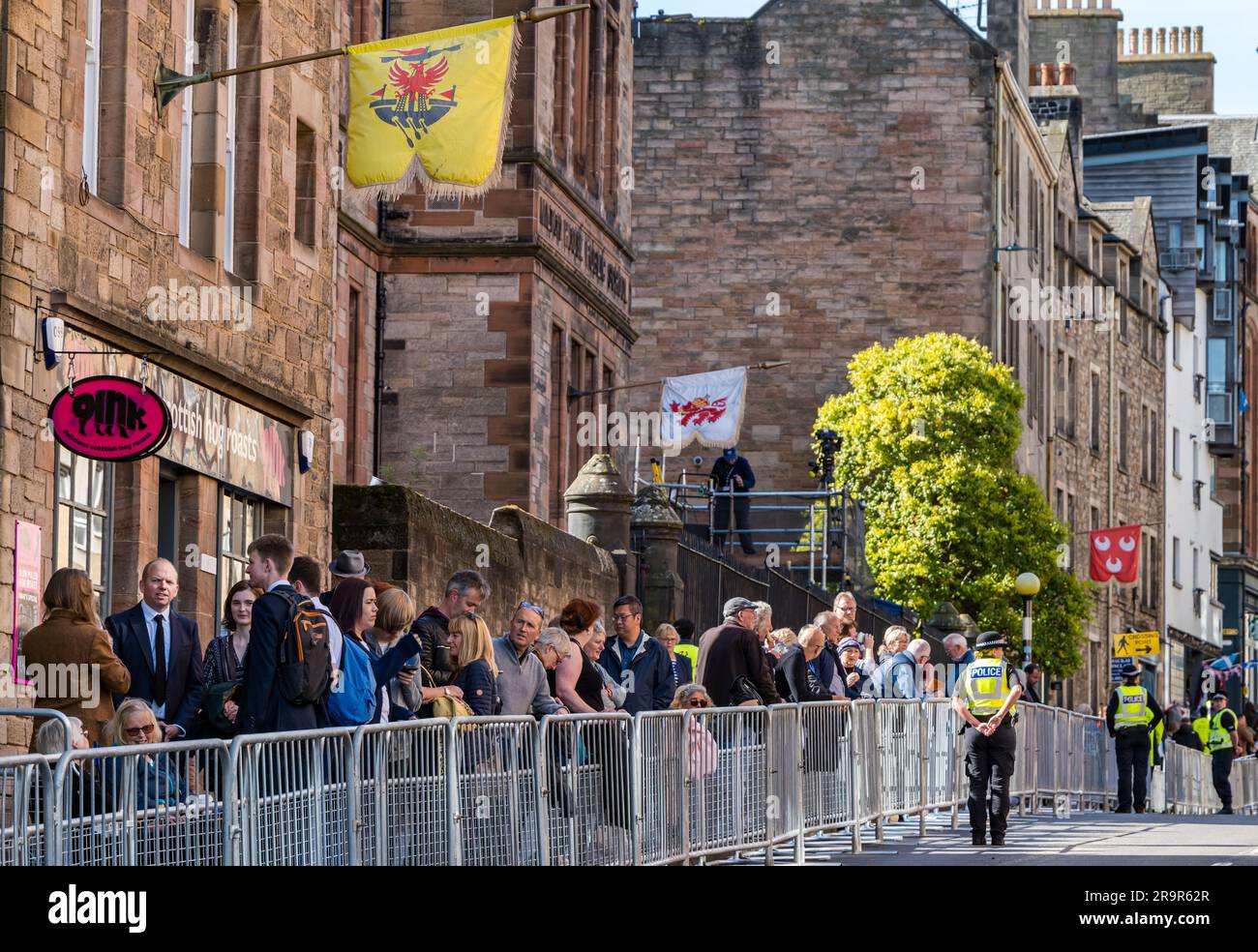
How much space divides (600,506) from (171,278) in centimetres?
936

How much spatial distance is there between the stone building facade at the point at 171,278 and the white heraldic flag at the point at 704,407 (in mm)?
13404

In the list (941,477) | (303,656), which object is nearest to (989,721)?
(303,656)

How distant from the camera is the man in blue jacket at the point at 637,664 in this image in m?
17.5

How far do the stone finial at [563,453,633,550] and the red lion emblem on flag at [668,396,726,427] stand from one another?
9.12 m

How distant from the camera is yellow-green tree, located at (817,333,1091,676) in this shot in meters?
46.3

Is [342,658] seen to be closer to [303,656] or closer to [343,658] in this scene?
[343,658]

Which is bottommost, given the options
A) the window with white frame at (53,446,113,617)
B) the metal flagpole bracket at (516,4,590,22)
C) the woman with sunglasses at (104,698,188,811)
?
the woman with sunglasses at (104,698,188,811)

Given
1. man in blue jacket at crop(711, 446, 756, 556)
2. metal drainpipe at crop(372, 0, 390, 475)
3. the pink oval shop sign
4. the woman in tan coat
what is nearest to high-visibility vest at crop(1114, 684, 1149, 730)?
metal drainpipe at crop(372, 0, 390, 475)

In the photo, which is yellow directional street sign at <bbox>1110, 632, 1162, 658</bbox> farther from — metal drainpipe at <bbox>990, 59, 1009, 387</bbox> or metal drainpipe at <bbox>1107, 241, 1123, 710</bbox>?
metal drainpipe at <bbox>1107, 241, 1123, 710</bbox>

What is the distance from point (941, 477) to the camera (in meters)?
46.6

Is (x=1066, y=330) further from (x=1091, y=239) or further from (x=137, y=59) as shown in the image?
(x=137, y=59)

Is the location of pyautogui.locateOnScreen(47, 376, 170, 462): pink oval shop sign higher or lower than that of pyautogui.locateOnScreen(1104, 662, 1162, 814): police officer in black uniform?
higher

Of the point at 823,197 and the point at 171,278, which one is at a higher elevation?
the point at 823,197
